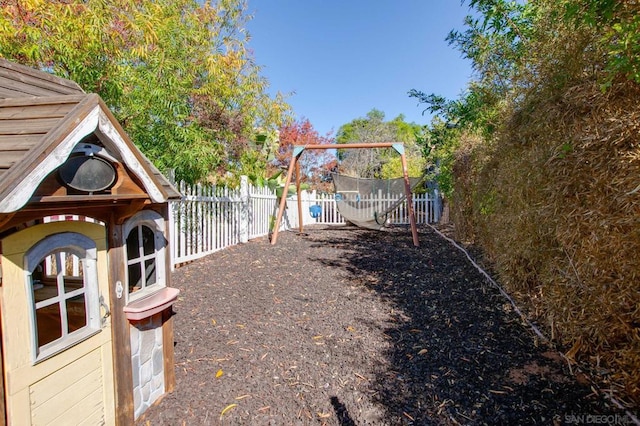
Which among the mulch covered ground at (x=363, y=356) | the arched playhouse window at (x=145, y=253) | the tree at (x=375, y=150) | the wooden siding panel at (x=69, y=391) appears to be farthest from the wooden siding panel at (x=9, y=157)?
the tree at (x=375, y=150)

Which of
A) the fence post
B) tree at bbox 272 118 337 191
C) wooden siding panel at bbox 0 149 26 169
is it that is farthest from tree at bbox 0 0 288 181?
tree at bbox 272 118 337 191

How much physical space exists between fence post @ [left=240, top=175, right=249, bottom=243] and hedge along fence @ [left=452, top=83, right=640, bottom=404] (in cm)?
492

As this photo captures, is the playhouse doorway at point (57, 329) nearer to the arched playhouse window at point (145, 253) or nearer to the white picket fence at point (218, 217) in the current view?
the arched playhouse window at point (145, 253)

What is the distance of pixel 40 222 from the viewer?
4.43ft

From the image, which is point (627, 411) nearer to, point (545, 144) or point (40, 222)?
point (545, 144)

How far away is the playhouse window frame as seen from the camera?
1311 mm

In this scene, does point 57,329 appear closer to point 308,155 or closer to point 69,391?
point 69,391

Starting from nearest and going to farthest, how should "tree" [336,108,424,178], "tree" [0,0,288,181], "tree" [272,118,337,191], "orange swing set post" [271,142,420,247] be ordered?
1. "tree" [0,0,288,181]
2. "orange swing set post" [271,142,420,247]
3. "tree" [272,118,337,191]
4. "tree" [336,108,424,178]

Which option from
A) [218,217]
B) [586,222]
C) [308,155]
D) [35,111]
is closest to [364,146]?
[218,217]

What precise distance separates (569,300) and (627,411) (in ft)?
1.91

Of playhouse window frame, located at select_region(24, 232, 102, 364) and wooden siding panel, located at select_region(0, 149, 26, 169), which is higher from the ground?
wooden siding panel, located at select_region(0, 149, 26, 169)

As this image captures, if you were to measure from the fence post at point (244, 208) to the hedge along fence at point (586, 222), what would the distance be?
16.1 feet

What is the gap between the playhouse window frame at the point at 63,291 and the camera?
131 centimetres

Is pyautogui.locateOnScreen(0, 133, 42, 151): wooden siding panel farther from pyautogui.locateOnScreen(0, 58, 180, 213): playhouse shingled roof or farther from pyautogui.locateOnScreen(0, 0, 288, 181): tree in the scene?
pyautogui.locateOnScreen(0, 0, 288, 181): tree
